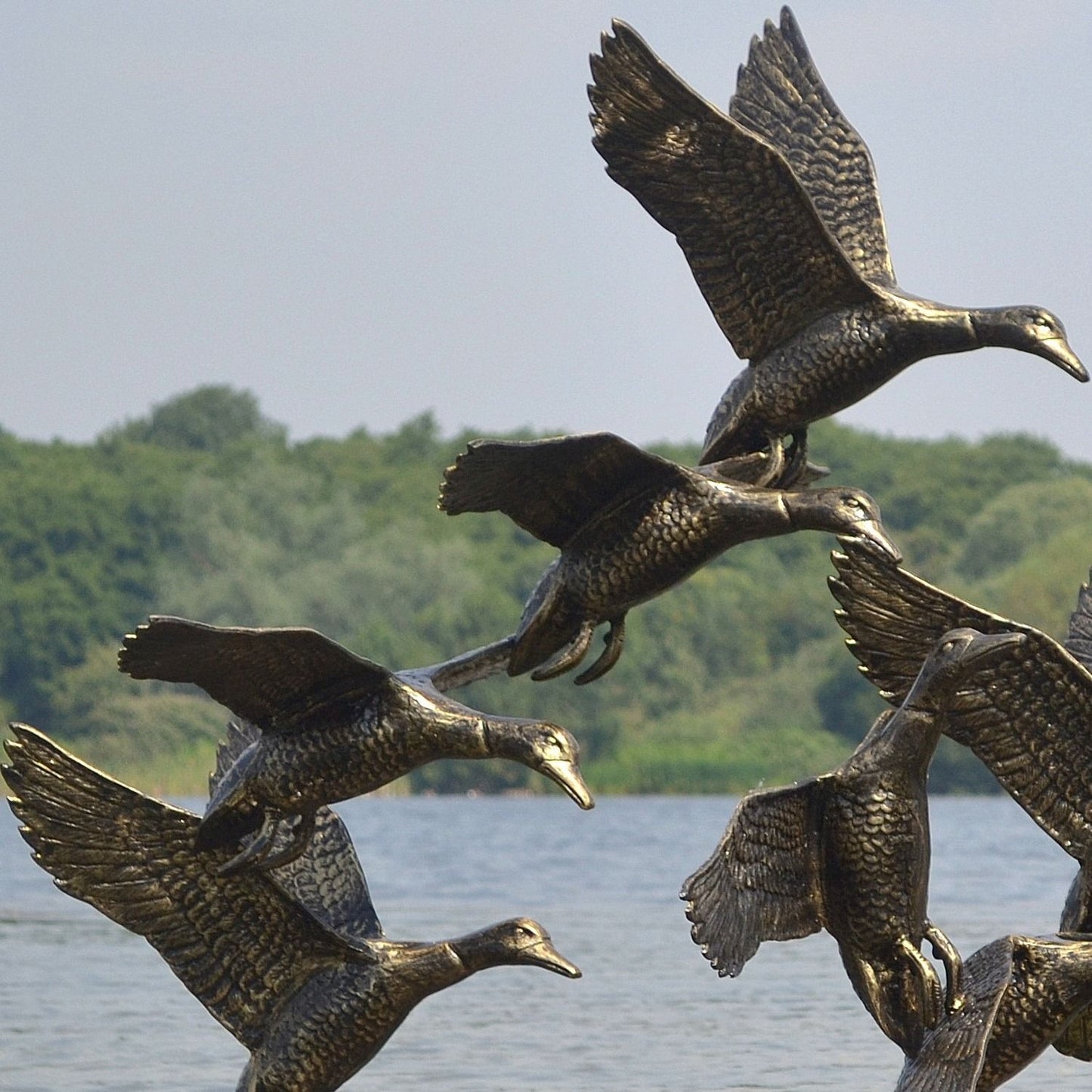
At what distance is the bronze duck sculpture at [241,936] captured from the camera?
8406mm

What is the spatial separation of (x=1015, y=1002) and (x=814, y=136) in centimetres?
341

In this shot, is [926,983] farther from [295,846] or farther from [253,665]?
[253,665]

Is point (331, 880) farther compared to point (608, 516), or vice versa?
point (331, 880)

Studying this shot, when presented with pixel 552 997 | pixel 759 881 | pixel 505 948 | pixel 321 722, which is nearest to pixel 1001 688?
pixel 759 881

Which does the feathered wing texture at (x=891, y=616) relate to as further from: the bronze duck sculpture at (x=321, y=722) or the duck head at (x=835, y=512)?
the bronze duck sculpture at (x=321, y=722)

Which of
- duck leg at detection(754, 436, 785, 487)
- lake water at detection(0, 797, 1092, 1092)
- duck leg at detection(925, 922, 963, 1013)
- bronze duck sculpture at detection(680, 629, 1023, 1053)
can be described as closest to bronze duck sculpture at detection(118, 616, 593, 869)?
bronze duck sculpture at detection(680, 629, 1023, 1053)

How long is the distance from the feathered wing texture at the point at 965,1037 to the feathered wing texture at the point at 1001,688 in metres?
0.54

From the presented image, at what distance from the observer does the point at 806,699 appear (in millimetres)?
44844

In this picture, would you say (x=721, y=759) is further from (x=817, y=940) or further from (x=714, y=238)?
(x=714, y=238)

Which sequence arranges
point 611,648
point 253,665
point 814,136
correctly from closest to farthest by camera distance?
1. point 253,665
2. point 611,648
3. point 814,136

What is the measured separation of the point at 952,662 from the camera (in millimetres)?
7922

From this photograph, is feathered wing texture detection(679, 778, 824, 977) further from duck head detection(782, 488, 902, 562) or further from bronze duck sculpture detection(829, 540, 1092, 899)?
duck head detection(782, 488, 902, 562)

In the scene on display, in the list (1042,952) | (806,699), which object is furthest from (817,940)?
(806,699)

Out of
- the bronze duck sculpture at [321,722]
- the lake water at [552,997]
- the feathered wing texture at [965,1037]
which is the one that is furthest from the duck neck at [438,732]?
the lake water at [552,997]
